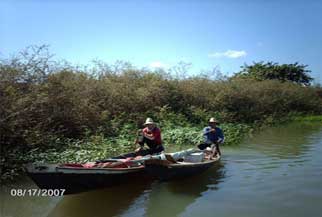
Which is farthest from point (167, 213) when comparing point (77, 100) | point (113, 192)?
point (77, 100)

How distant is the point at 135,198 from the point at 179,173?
1.16 m

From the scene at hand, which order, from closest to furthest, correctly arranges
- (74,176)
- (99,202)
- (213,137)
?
(74,176) < (99,202) < (213,137)

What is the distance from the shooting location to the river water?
7.06 meters

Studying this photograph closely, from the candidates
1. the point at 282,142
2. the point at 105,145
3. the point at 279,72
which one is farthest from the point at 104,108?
the point at 279,72

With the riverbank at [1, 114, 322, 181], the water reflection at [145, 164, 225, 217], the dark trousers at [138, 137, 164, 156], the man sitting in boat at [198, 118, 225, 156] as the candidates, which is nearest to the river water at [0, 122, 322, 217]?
the water reflection at [145, 164, 225, 217]

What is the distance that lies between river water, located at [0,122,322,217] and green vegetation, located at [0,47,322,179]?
1.34m

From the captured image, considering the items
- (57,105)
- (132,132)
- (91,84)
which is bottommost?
(132,132)

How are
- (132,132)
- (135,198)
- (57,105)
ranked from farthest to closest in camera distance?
(132,132) < (57,105) < (135,198)

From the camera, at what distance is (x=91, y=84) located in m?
15.0

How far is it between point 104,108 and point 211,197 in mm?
8362

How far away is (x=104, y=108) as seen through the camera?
15.4 meters

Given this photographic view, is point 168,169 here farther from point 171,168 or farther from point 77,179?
point 77,179

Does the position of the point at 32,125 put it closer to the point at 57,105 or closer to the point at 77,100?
the point at 57,105

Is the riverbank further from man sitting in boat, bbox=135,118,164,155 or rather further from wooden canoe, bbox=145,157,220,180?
wooden canoe, bbox=145,157,220,180
